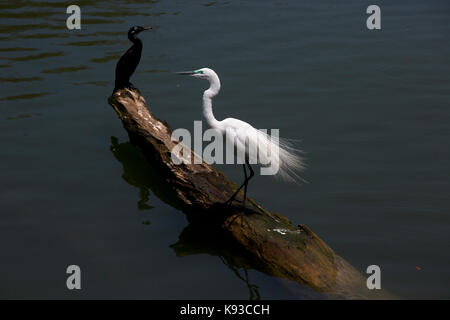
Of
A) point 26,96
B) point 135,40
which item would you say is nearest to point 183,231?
point 135,40

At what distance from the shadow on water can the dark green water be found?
28 mm

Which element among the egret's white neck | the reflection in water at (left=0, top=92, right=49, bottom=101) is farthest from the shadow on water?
the reflection in water at (left=0, top=92, right=49, bottom=101)

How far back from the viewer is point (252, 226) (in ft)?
20.1

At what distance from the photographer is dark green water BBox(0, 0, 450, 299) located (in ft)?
21.9

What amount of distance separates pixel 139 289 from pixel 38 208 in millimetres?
2300

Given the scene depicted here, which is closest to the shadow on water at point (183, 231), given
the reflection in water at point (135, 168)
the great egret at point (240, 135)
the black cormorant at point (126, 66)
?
the reflection in water at point (135, 168)

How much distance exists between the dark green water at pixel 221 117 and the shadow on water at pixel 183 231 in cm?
3

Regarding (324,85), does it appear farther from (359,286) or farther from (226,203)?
(359,286)

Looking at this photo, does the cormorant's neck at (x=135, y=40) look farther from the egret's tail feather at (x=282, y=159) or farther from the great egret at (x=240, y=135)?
the egret's tail feather at (x=282, y=159)

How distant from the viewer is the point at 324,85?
10828mm

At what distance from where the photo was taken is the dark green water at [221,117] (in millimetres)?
6688

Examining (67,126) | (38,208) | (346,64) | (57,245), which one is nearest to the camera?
(57,245)

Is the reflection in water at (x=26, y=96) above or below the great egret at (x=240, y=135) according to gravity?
above
